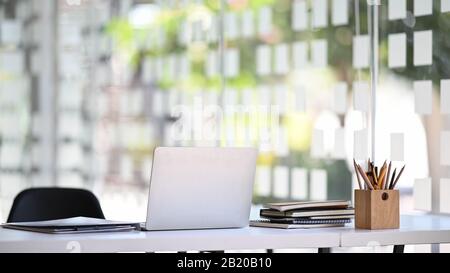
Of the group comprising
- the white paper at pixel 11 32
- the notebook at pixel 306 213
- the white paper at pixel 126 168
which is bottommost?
the notebook at pixel 306 213

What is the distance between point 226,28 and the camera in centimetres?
612

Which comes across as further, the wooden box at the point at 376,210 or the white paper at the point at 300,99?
the white paper at the point at 300,99

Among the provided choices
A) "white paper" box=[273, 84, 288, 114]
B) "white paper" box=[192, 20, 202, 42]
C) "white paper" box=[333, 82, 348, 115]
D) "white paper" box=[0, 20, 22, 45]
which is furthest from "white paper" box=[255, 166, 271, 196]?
"white paper" box=[0, 20, 22, 45]

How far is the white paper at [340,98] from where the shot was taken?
5363 millimetres

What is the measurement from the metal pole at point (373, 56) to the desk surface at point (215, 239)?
1930 mm

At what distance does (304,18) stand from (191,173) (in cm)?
292

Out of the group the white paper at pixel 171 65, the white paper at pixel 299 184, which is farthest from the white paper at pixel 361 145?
the white paper at pixel 171 65

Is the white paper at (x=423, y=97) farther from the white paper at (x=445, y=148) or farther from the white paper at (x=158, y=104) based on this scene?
the white paper at (x=158, y=104)

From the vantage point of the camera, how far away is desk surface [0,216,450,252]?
2572mm

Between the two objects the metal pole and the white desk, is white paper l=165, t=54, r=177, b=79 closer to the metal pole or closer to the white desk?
the metal pole

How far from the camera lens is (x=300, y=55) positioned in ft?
18.7

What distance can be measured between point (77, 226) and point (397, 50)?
2.61 metres

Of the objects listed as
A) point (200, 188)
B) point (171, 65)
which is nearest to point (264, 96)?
point (171, 65)

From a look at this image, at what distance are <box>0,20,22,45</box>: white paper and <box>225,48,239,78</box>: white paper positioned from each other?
1.46 meters
